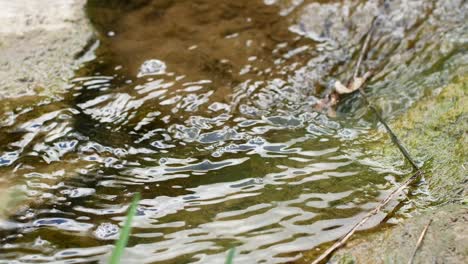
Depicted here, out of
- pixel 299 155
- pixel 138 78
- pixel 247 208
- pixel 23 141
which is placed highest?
pixel 138 78

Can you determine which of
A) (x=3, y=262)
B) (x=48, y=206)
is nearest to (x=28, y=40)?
(x=48, y=206)

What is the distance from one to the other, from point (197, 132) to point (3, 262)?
1241 millimetres

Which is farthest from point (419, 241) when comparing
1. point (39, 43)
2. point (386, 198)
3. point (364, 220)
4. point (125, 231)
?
point (39, 43)

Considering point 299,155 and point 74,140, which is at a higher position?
point 74,140

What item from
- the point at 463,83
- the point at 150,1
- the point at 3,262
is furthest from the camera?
the point at 150,1

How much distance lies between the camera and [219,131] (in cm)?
313

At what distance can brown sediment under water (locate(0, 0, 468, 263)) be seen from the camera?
228 centimetres

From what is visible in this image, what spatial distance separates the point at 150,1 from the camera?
414 centimetres

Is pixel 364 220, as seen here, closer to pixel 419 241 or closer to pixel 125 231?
pixel 419 241

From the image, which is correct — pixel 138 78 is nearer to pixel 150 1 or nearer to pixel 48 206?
pixel 150 1

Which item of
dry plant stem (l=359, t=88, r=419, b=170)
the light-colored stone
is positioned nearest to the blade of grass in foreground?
dry plant stem (l=359, t=88, r=419, b=170)

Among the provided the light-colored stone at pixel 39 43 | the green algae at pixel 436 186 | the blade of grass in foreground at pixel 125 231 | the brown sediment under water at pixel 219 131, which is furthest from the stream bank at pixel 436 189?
the light-colored stone at pixel 39 43

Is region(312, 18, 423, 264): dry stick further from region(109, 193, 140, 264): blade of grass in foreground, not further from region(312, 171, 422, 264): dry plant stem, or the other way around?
region(109, 193, 140, 264): blade of grass in foreground

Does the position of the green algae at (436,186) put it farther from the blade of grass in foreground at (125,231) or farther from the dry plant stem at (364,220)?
the blade of grass in foreground at (125,231)
